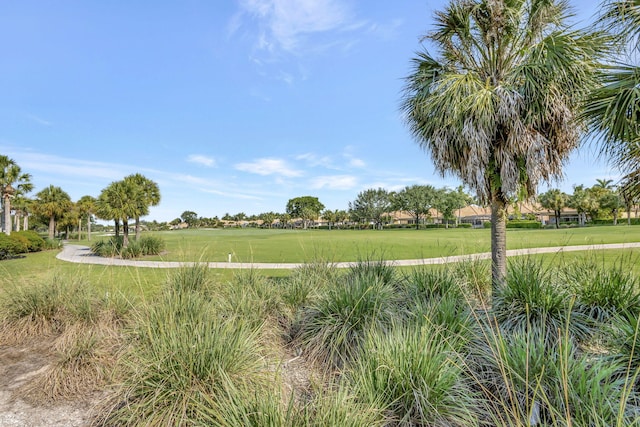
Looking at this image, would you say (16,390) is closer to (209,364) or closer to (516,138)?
(209,364)

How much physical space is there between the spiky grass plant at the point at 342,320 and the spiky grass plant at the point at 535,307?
171 centimetres

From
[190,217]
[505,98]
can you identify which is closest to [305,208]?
[190,217]

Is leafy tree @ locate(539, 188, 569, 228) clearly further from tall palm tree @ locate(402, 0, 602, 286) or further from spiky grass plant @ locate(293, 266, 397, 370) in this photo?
spiky grass plant @ locate(293, 266, 397, 370)

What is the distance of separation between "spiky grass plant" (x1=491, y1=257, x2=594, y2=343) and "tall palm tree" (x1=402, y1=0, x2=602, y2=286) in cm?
148

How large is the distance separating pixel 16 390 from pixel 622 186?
37.3 ft

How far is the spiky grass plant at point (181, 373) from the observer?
277 cm

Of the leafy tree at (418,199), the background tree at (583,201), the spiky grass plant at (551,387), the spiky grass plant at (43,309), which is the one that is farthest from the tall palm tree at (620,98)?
the leafy tree at (418,199)

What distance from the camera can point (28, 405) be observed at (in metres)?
3.44

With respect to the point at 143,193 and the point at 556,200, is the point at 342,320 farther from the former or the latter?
the point at 556,200

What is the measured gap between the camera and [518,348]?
3070 millimetres

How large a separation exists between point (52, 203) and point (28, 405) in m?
50.1

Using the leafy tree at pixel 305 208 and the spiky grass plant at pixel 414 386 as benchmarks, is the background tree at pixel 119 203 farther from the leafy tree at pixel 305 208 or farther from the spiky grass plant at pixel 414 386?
the leafy tree at pixel 305 208

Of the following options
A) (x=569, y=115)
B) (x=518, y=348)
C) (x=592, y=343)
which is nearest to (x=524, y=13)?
(x=569, y=115)

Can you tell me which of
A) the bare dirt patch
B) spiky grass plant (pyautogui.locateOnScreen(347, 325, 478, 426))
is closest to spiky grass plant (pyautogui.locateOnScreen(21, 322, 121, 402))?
the bare dirt patch
